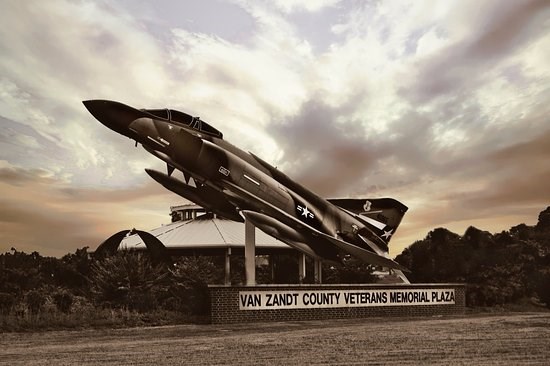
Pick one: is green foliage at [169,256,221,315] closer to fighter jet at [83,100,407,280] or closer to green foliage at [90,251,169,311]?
green foliage at [90,251,169,311]

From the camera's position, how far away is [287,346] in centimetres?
1481

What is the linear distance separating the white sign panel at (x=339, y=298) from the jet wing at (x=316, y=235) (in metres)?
1.77

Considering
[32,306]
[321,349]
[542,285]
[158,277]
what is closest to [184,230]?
[158,277]

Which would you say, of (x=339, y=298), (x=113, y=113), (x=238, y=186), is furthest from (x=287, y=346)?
(x=113, y=113)

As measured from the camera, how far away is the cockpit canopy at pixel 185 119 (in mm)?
23344

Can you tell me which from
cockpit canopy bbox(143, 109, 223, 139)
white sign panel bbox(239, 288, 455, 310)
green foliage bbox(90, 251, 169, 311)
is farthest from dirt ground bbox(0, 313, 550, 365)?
cockpit canopy bbox(143, 109, 223, 139)

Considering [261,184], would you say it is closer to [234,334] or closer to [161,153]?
[161,153]

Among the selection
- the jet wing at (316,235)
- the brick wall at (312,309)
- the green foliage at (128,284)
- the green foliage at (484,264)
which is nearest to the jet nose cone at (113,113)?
the jet wing at (316,235)

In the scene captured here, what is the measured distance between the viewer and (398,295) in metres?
28.0

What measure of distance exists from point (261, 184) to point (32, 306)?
1155 centimetres

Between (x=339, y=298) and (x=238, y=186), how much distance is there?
7686 mm

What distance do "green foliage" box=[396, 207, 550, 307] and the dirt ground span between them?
45.0 ft

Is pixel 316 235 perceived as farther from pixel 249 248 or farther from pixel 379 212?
pixel 379 212

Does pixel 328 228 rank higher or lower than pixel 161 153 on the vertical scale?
lower
